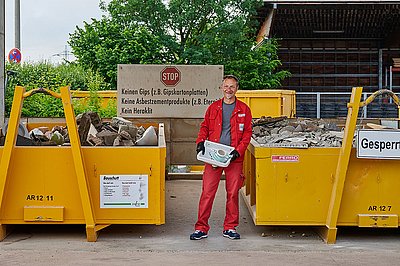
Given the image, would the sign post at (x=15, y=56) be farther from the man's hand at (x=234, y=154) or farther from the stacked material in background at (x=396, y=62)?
the man's hand at (x=234, y=154)

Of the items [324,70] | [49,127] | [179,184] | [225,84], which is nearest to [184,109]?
[179,184]

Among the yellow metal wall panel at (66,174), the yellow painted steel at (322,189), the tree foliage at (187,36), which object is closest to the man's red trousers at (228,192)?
the yellow painted steel at (322,189)

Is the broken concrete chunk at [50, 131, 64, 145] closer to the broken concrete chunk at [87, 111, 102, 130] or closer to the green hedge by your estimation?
the broken concrete chunk at [87, 111, 102, 130]

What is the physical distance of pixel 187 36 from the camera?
28.0m

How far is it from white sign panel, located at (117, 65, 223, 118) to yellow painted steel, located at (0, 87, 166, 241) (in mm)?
5318

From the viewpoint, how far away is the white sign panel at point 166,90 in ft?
42.6

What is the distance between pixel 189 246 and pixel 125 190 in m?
0.93

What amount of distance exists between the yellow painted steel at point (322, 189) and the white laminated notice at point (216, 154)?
327 millimetres

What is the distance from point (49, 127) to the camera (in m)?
10.9

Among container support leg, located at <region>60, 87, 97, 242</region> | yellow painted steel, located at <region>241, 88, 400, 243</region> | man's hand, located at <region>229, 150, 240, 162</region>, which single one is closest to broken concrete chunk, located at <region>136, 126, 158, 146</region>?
container support leg, located at <region>60, 87, 97, 242</region>

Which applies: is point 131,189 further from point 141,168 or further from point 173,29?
point 173,29

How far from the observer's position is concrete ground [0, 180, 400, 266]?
6934mm

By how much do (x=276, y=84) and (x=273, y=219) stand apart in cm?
2023

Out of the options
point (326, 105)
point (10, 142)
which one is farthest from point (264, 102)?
point (10, 142)
